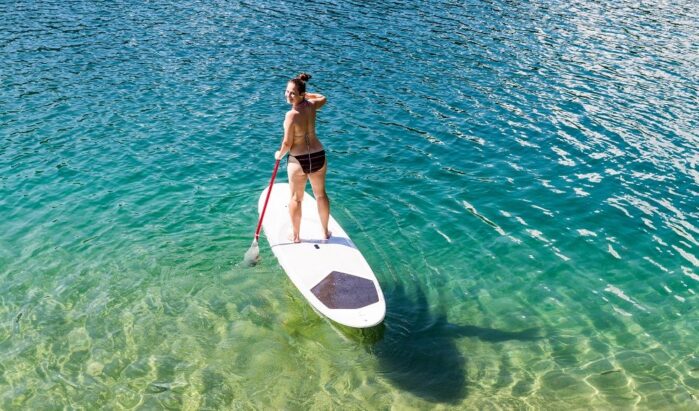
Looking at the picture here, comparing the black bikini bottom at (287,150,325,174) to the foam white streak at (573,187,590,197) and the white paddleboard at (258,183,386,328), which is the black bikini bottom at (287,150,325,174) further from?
the foam white streak at (573,187,590,197)

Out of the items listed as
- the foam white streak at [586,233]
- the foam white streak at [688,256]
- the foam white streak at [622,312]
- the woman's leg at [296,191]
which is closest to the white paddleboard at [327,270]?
the woman's leg at [296,191]

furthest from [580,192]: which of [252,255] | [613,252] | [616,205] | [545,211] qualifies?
[252,255]

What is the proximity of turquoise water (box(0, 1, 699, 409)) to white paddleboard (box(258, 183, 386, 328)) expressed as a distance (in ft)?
2.39

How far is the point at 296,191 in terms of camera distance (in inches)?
448

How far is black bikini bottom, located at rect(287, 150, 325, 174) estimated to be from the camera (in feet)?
35.9

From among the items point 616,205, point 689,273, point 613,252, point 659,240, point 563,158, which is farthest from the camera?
point 563,158

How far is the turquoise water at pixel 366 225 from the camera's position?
30.9ft

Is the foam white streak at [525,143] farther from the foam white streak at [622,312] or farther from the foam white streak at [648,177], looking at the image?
the foam white streak at [622,312]

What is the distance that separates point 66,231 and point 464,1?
3021 centimetres

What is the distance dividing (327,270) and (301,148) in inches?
89.3

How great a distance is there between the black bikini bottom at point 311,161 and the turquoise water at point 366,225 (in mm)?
2315

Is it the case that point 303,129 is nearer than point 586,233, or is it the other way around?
point 303,129

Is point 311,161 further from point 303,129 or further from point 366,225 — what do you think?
point 366,225

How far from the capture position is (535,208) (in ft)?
46.7
